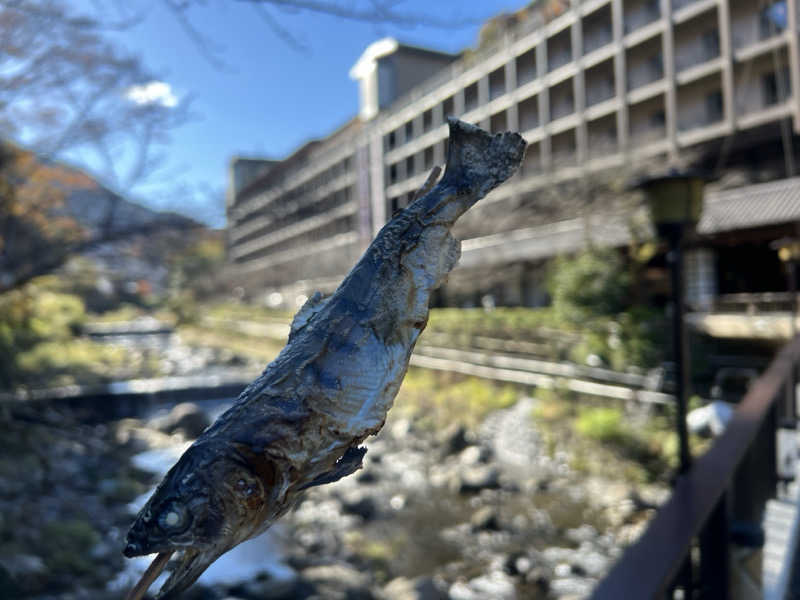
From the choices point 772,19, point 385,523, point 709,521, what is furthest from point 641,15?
point 709,521

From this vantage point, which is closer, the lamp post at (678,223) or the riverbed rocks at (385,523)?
the lamp post at (678,223)

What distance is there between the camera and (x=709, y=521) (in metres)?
1.93

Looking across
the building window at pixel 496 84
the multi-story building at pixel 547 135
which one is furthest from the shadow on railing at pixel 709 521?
the building window at pixel 496 84

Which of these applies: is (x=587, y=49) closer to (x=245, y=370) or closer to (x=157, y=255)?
(x=157, y=255)

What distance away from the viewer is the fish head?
0.35 metres

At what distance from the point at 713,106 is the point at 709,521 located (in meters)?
16.3

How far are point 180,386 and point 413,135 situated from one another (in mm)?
12503

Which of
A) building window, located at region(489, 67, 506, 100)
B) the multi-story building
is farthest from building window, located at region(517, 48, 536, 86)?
building window, located at region(489, 67, 506, 100)

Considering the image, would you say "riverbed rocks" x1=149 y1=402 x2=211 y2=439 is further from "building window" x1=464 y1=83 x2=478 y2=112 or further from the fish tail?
the fish tail

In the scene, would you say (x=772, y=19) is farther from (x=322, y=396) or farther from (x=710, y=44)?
(x=322, y=396)

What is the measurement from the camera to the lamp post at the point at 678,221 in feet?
11.5

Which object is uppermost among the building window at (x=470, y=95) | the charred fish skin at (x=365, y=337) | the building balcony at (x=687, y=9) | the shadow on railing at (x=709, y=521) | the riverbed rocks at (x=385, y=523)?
the building balcony at (x=687, y=9)

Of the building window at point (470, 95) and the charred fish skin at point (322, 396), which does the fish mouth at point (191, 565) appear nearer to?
the charred fish skin at point (322, 396)

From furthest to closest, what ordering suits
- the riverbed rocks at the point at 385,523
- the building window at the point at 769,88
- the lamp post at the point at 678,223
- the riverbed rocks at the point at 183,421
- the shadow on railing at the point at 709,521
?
1. the building window at the point at 769,88
2. the riverbed rocks at the point at 183,421
3. the riverbed rocks at the point at 385,523
4. the lamp post at the point at 678,223
5. the shadow on railing at the point at 709,521
